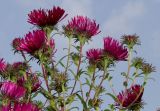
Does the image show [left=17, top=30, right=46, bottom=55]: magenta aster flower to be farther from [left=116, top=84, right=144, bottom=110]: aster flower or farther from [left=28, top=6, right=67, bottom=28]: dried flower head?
[left=116, top=84, right=144, bottom=110]: aster flower

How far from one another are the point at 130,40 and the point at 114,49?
0.50 m

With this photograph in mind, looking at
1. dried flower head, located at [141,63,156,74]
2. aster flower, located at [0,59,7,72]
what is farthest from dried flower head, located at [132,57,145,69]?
aster flower, located at [0,59,7,72]

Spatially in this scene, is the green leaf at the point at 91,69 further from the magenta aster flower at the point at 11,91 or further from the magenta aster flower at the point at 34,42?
the magenta aster flower at the point at 11,91

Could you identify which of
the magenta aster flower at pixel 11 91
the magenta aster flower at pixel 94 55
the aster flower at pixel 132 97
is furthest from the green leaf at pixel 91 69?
the magenta aster flower at pixel 11 91

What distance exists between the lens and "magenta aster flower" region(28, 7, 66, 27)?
4105mm

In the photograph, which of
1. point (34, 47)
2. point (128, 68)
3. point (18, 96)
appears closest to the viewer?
point (18, 96)

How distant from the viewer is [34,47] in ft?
13.2

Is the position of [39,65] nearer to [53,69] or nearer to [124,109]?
[53,69]

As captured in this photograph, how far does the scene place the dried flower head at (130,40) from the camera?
4.54m

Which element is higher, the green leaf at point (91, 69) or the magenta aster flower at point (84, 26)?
the magenta aster flower at point (84, 26)

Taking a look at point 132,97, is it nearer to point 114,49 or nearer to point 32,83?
point 114,49

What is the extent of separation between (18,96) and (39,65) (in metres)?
0.66

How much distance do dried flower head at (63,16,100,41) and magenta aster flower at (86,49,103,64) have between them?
236mm

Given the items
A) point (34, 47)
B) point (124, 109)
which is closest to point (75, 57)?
point (34, 47)
